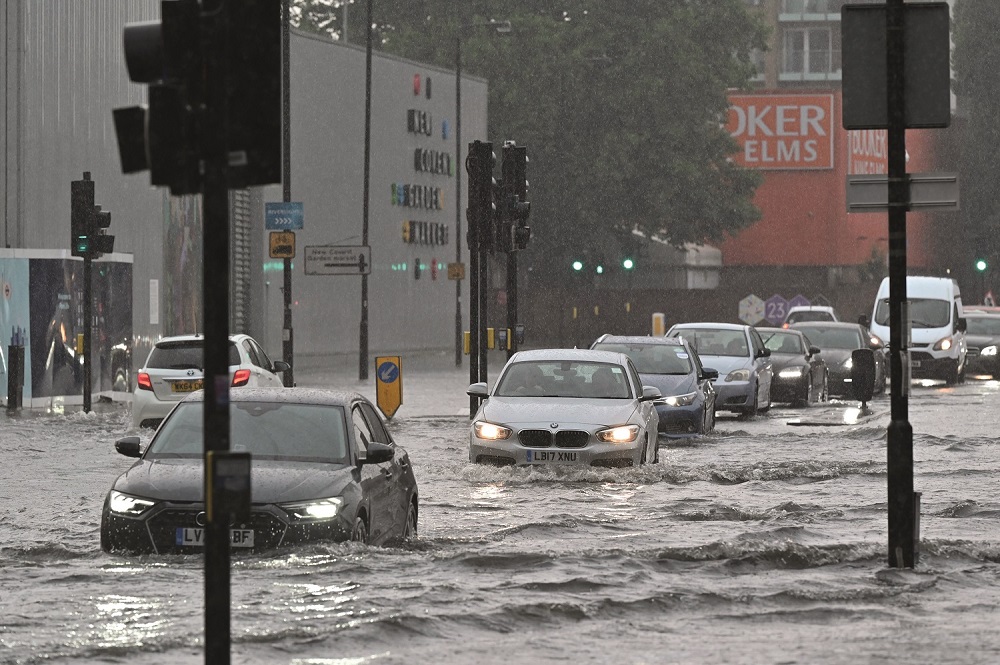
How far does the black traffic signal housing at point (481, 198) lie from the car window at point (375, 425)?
1273cm

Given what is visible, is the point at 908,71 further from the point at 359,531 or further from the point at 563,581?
the point at 359,531

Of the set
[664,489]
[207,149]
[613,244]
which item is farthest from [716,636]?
[613,244]

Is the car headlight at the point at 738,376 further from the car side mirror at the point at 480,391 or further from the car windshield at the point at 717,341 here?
the car side mirror at the point at 480,391

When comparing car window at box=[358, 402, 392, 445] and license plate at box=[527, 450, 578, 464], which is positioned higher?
car window at box=[358, 402, 392, 445]

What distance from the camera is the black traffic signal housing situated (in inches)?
1066

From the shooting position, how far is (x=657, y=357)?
91.1 ft

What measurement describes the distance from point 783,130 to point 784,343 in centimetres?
4795

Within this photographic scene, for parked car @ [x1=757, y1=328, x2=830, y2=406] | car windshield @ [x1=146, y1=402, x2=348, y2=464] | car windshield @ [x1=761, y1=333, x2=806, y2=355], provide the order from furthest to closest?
car windshield @ [x1=761, y1=333, x2=806, y2=355], parked car @ [x1=757, y1=328, x2=830, y2=406], car windshield @ [x1=146, y1=402, x2=348, y2=464]

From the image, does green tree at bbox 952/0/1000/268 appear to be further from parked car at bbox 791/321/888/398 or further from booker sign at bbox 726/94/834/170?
parked car at bbox 791/321/888/398

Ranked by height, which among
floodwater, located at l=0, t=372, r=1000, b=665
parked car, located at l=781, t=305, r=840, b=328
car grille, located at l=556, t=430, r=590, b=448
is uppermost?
parked car, located at l=781, t=305, r=840, b=328

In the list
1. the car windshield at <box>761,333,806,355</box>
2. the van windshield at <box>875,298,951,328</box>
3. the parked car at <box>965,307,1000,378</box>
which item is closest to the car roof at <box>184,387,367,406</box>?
the car windshield at <box>761,333,806,355</box>

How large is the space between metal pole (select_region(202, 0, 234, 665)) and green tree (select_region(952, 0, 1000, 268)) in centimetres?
9209

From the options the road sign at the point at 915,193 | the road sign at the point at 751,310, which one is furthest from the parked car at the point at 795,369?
the road sign at the point at 915,193

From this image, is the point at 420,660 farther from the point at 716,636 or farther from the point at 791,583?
the point at 791,583
